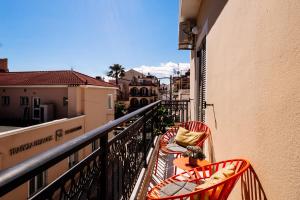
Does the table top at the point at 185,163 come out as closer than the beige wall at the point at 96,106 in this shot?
Yes

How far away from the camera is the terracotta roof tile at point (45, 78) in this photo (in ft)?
49.3

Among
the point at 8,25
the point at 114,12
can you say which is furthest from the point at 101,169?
the point at 8,25

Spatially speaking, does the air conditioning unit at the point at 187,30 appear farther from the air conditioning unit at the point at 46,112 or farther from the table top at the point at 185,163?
the air conditioning unit at the point at 46,112

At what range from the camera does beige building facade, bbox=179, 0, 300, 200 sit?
45.4 inches

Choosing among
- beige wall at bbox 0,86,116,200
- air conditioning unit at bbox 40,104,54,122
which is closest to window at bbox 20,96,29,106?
beige wall at bbox 0,86,116,200

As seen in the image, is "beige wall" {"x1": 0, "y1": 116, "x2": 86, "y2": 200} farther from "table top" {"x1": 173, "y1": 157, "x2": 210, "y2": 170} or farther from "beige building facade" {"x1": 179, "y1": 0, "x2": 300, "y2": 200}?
"beige building facade" {"x1": 179, "y1": 0, "x2": 300, "y2": 200}

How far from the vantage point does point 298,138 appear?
109cm

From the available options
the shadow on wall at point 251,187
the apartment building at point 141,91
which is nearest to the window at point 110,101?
the shadow on wall at point 251,187

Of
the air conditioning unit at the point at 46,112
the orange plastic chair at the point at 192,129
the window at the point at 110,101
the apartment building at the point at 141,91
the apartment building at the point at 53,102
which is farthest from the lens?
the apartment building at the point at 141,91

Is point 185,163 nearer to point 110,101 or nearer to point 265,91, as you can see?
point 265,91

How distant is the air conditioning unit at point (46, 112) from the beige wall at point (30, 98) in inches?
10.6

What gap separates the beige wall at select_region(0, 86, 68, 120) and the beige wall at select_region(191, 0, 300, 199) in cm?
1388

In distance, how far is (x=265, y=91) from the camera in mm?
1486

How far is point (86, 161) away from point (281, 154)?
42.1 inches
